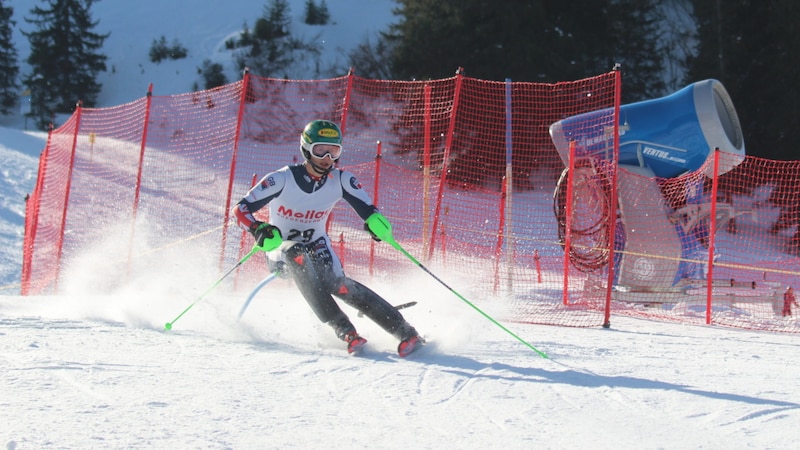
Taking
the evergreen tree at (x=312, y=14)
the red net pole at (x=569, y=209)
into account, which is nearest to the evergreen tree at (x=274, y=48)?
the evergreen tree at (x=312, y=14)

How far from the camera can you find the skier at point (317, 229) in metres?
5.86

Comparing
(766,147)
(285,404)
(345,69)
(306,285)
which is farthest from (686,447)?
(345,69)

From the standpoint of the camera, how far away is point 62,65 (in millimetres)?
34594

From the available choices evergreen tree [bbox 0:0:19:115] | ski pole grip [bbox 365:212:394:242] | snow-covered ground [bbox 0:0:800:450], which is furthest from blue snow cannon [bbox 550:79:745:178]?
evergreen tree [bbox 0:0:19:115]

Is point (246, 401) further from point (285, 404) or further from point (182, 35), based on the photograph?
point (182, 35)

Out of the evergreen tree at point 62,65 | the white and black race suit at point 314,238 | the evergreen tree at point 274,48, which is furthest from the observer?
the evergreen tree at point 274,48

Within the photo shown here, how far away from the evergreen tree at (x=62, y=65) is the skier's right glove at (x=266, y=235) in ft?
102

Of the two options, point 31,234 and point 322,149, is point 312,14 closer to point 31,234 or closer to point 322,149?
point 31,234

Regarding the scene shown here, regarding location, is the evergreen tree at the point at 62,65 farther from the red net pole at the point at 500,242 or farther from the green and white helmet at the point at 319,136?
the green and white helmet at the point at 319,136

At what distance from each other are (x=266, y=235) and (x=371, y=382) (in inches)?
61.7

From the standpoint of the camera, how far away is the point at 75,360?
5.13m

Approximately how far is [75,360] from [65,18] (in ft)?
112

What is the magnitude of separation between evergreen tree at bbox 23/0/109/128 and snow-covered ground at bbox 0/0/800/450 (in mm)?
28834

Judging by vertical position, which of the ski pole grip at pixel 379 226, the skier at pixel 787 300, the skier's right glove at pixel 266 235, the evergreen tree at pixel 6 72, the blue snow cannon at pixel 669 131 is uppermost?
the evergreen tree at pixel 6 72
